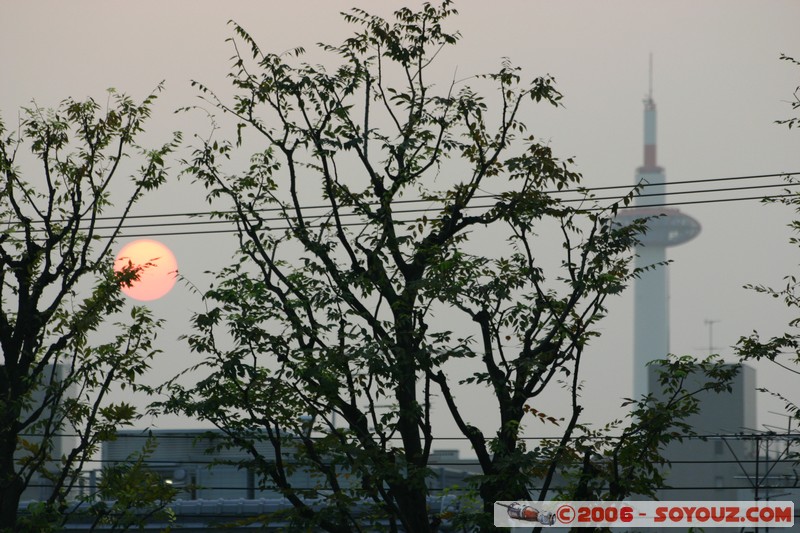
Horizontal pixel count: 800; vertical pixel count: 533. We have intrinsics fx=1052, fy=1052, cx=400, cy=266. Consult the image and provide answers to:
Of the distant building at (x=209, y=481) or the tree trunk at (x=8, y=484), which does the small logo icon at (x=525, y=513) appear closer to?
the tree trunk at (x=8, y=484)

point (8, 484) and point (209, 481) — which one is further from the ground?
point (8, 484)

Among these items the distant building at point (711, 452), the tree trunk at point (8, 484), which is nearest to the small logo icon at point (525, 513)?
the tree trunk at point (8, 484)

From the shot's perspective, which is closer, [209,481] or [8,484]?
[8,484]

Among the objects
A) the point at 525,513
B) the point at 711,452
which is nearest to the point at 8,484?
the point at 525,513

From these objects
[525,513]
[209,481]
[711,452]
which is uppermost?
[525,513]

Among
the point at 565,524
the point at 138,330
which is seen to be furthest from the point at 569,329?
the point at 138,330

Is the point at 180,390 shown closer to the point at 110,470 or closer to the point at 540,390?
the point at 110,470

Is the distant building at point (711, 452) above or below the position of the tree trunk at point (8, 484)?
below

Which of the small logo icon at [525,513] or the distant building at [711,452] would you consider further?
the distant building at [711,452]

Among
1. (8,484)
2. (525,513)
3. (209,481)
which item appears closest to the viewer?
(525,513)

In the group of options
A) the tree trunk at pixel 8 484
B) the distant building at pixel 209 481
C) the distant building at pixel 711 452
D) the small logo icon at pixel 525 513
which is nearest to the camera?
the small logo icon at pixel 525 513

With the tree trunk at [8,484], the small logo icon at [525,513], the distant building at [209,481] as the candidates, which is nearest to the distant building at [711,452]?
the distant building at [209,481]

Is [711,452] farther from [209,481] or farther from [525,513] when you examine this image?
[525,513]

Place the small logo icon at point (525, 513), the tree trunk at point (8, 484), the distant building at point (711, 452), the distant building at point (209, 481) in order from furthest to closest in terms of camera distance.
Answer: the distant building at point (711, 452) < the distant building at point (209, 481) < the tree trunk at point (8, 484) < the small logo icon at point (525, 513)
